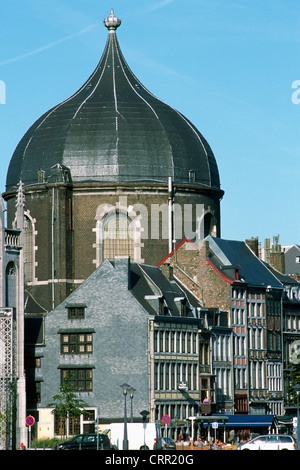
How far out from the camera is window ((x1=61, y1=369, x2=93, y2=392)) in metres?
86.8

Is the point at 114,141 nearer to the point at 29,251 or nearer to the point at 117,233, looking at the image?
the point at 117,233

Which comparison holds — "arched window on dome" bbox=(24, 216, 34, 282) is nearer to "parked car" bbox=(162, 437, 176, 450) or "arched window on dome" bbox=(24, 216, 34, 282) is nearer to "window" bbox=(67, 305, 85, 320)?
"window" bbox=(67, 305, 85, 320)

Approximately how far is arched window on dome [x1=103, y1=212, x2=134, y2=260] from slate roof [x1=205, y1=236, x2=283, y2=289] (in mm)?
6267

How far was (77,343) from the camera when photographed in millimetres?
87625

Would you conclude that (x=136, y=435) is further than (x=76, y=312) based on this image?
No

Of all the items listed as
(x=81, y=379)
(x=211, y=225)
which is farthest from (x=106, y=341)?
(x=211, y=225)

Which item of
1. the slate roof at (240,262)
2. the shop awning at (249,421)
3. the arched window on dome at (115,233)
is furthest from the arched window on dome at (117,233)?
the shop awning at (249,421)

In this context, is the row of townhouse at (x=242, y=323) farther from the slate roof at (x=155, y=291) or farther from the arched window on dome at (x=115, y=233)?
the arched window on dome at (x=115, y=233)

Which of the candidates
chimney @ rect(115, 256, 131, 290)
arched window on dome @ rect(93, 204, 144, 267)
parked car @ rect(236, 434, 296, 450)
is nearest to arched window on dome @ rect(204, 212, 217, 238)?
arched window on dome @ rect(93, 204, 144, 267)

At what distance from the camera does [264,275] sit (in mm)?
103375

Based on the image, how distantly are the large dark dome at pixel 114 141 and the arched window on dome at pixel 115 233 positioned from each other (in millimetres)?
2896

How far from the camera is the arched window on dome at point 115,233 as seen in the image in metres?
101

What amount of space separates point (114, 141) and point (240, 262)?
13.1 metres
